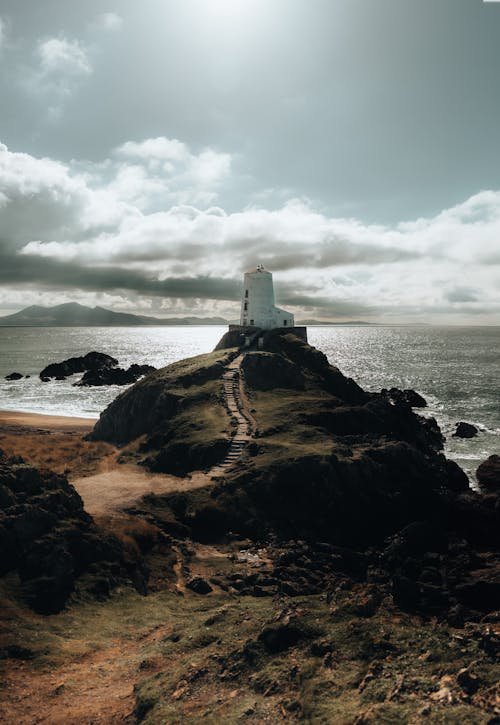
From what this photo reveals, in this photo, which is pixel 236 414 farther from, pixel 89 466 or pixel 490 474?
pixel 490 474

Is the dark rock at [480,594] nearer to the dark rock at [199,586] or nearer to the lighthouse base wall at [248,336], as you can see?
the dark rock at [199,586]

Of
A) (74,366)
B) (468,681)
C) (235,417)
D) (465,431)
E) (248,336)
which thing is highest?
(248,336)

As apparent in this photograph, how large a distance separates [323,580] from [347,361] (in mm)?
134534

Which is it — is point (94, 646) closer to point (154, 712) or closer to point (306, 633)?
point (154, 712)

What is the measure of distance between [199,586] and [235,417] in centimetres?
2125

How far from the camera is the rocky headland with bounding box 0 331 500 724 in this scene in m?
11.7

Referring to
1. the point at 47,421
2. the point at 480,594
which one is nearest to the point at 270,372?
the point at 47,421

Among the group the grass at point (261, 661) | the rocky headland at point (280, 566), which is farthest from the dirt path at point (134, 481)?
the grass at point (261, 661)

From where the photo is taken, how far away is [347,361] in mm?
153125

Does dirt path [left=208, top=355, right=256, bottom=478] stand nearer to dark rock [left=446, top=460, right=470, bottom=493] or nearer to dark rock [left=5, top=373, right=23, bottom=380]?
dark rock [left=446, top=460, right=470, bottom=493]

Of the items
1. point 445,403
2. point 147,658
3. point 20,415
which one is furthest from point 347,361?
point 147,658

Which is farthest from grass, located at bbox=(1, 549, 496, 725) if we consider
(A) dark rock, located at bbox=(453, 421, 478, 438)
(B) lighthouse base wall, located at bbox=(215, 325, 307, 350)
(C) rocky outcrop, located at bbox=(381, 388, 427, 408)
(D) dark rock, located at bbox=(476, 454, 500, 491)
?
(C) rocky outcrop, located at bbox=(381, 388, 427, 408)

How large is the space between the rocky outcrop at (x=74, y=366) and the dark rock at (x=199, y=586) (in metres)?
98.2

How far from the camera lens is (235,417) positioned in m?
41.4
